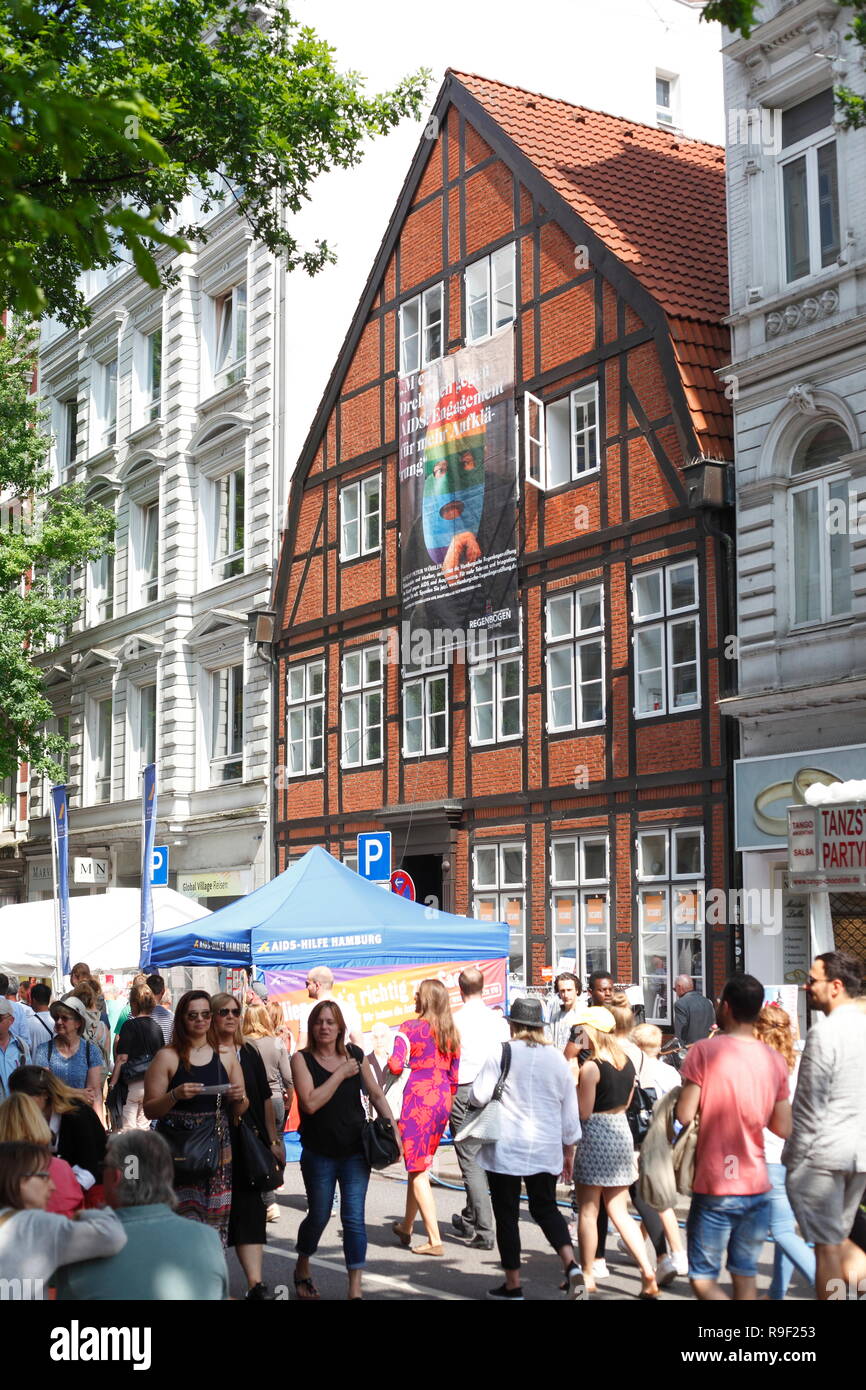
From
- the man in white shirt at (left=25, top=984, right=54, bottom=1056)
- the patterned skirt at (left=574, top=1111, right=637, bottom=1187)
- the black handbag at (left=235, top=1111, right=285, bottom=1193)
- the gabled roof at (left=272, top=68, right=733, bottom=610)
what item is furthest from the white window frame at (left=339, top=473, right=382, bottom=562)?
the black handbag at (left=235, top=1111, right=285, bottom=1193)

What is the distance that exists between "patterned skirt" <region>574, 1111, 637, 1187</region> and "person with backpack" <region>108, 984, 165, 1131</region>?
4.06m

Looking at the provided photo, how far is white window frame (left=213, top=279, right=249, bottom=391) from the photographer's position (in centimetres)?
3262

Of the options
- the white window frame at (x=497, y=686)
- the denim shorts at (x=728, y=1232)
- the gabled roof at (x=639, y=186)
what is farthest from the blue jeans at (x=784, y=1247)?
the white window frame at (x=497, y=686)

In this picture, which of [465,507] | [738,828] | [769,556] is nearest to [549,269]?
[465,507]

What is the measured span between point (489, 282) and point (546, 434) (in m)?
3.11

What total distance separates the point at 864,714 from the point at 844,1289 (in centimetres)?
1114

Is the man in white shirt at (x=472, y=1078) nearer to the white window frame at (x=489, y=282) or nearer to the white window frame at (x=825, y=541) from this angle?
the white window frame at (x=825, y=541)

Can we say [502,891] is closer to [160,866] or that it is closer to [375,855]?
[375,855]

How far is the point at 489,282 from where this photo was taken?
85.3 ft

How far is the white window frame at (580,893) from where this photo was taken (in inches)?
885

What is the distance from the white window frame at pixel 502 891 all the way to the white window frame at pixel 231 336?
12314mm

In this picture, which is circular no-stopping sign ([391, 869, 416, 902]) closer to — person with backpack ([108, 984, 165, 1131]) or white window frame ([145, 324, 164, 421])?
person with backpack ([108, 984, 165, 1131])

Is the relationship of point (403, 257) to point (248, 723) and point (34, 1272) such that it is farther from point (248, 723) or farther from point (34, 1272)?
point (34, 1272)

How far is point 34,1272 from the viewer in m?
5.32
